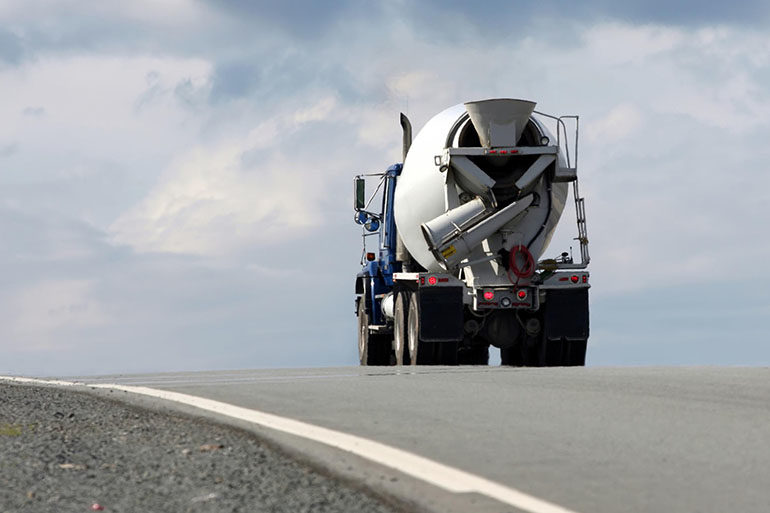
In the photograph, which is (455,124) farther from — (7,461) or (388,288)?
(7,461)

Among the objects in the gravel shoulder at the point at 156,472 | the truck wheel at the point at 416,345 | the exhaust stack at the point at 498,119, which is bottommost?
the gravel shoulder at the point at 156,472

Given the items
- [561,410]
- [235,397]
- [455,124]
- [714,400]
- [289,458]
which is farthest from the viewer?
[455,124]

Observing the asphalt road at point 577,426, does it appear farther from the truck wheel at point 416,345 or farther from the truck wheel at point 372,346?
the truck wheel at point 372,346

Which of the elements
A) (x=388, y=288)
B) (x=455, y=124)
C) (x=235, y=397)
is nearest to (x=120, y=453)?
(x=235, y=397)

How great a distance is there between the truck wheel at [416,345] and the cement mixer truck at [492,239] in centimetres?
2

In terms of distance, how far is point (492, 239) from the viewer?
19078 millimetres

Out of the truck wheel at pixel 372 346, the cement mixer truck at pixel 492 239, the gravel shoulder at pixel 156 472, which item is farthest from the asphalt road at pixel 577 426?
the truck wheel at pixel 372 346

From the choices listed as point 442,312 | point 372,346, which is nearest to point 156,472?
point 442,312

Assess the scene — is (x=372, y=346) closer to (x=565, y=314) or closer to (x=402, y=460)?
(x=565, y=314)

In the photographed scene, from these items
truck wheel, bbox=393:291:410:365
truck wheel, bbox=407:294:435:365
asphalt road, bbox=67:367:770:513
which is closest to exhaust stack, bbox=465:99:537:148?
truck wheel, bbox=407:294:435:365

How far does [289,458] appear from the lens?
6.66 metres

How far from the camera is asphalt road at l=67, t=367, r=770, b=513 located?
573 centimetres

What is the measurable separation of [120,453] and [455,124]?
1236 centimetres

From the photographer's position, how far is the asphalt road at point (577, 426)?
5.73 meters
